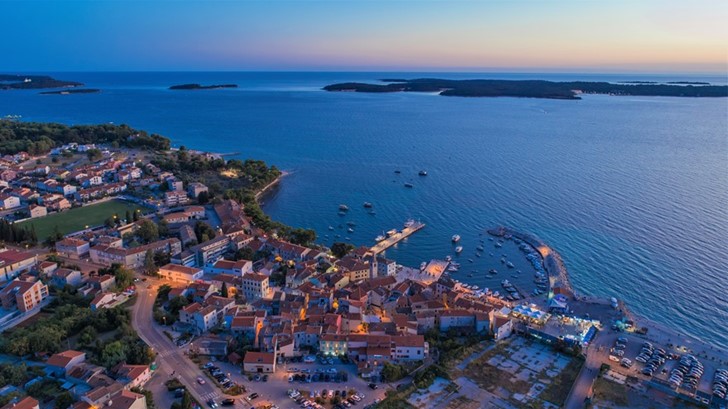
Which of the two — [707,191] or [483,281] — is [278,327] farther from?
[707,191]

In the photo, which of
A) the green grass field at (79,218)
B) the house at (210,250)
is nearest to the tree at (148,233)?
the house at (210,250)

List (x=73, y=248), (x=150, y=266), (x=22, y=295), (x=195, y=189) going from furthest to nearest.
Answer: (x=195, y=189) → (x=73, y=248) → (x=150, y=266) → (x=22, y=295)

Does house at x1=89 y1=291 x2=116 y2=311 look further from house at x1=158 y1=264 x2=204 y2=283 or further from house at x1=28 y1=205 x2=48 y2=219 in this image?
house at x1=28 y1=205 x2=48 y2=219

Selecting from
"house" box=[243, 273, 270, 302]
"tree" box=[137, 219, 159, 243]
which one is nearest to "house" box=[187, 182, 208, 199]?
"tree" box=[137, 219, 159, 243]

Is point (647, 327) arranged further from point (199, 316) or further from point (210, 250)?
point (210, 250)

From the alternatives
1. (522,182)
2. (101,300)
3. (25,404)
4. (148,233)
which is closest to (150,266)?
(101,300)

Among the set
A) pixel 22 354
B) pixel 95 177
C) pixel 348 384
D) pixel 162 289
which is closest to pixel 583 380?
pixel 348 384

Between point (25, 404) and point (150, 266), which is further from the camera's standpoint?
point (150, 266)
